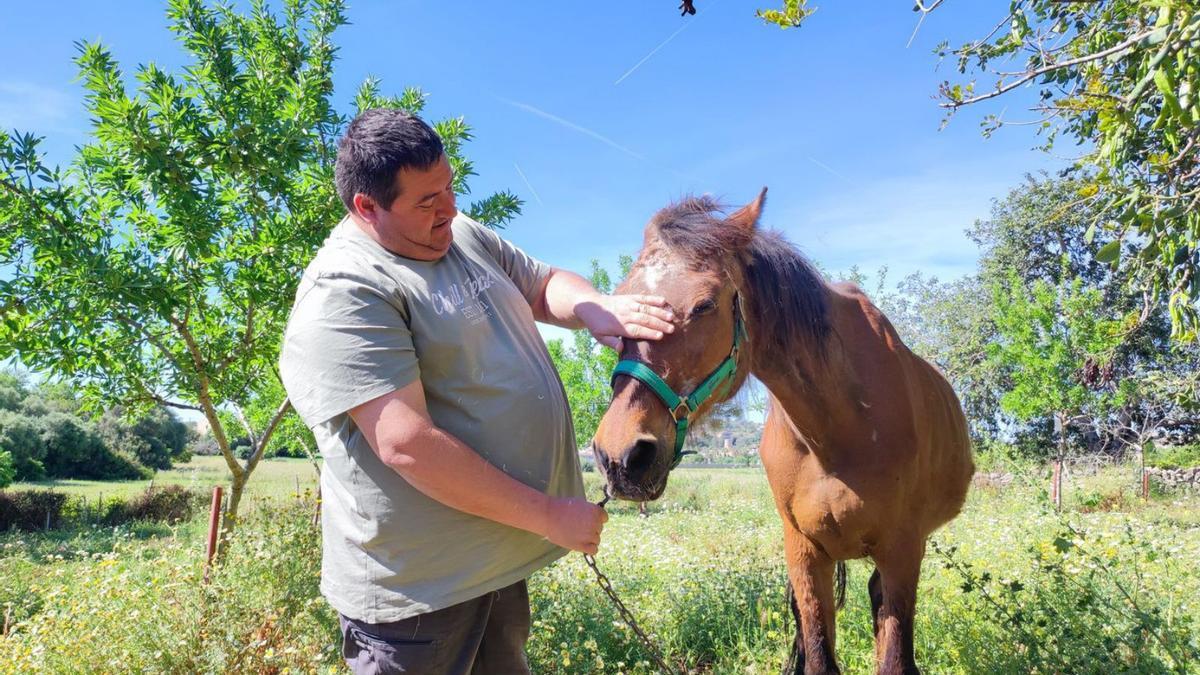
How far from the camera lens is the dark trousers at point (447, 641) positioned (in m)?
1.55

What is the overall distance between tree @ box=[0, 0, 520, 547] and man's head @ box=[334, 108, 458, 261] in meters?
3.09

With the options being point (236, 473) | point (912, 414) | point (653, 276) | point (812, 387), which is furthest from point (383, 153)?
point (236, 473)

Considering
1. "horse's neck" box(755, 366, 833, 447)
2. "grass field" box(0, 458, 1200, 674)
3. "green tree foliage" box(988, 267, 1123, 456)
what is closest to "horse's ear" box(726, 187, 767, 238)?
"horse's neck" box(755, 366, 833, 447)

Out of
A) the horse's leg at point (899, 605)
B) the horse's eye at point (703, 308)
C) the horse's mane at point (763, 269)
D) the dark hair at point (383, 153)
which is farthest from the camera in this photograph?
the horse's leg at point (899, 605)

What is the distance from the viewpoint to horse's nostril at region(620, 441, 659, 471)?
5.35ft

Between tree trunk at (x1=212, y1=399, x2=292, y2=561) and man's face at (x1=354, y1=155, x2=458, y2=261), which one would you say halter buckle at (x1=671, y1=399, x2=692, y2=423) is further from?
tree trunk at (x1=212, y1=399, x2=292, y2=561)

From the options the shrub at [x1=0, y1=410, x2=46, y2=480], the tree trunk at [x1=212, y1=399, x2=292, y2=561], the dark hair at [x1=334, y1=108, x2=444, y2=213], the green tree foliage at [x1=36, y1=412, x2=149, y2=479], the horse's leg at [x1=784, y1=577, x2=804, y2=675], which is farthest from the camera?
the green tree foliage at [x1=36, y1=412, x2=149, y2=479]

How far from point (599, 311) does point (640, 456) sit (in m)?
0.44

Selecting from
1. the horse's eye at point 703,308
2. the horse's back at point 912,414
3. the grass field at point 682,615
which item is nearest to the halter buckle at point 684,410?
the horse's eye at point 703,308

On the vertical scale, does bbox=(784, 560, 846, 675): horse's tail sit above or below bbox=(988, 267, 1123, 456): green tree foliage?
below

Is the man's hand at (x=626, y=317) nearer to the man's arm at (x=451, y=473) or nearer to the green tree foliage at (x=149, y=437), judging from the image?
the man's arm at (x=451, y=473)

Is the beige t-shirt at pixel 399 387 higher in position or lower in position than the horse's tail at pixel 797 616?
higher

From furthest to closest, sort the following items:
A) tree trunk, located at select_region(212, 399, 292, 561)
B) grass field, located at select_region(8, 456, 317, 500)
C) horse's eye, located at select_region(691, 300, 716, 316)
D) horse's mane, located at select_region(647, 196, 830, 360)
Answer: grass field, located at select_region(8, 456, 317, 500), tree trunk, located at select_region(212, 399, 292, 561), horse's mane, located at select_region(647, 196, 830, 360), horse's eye, located at select_region(691, 300, 716, 316)

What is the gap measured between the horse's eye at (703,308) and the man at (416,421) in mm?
149
